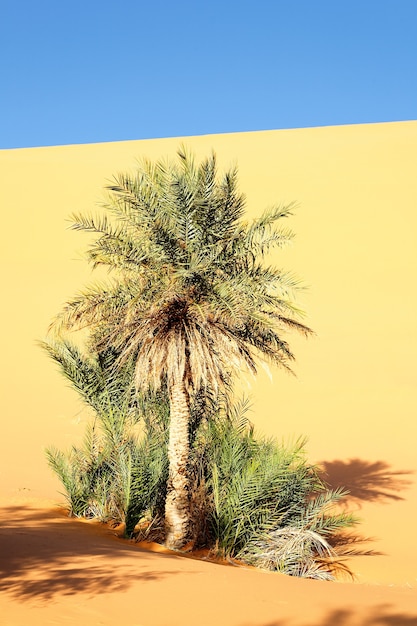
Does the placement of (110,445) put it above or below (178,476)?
above

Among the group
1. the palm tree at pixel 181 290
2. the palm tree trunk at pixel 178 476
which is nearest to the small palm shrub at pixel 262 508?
the palm tree trunk at pixel 178 476

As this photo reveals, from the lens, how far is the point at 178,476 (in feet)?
33.1

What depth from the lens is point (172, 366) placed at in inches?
374

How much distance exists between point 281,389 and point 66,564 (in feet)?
49.5

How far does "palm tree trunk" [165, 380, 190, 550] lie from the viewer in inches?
393

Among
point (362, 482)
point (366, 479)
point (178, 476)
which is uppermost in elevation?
point (366, 479)

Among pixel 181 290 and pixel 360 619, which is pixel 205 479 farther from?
pixel 360 619

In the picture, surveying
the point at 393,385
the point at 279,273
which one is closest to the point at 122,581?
the point at 279,273

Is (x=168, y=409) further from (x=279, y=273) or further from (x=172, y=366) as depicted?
(x=279, y=273)

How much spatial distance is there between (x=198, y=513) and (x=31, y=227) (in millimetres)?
27355

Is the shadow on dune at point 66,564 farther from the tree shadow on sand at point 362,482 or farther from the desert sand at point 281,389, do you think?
the tree shadow on sand at point 362,482

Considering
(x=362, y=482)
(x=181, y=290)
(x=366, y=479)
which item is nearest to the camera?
(x=181, y=290)

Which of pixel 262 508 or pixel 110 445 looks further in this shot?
pixel 110 445

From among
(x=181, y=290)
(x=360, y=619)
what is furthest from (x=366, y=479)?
(x=360, y=619)
